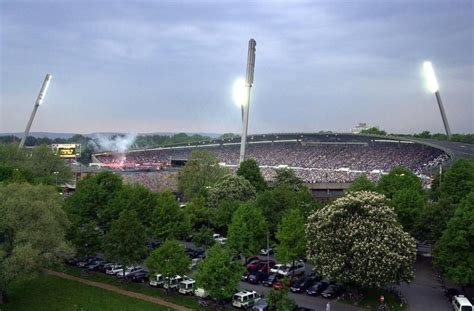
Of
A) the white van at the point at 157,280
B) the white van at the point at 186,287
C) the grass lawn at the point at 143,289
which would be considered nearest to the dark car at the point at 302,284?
the grass lawn at the point at 143,289

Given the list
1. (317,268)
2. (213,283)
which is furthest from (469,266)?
(213,283)

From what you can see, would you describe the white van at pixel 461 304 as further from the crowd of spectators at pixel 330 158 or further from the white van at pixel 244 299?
the crowd of spectators at pixel 330 158

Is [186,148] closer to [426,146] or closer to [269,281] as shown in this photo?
[426,146]

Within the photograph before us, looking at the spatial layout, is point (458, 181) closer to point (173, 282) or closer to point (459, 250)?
point (459, 250)

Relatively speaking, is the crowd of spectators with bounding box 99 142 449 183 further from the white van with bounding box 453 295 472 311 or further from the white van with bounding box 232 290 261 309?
the white van with bounding box 232 290 261 309

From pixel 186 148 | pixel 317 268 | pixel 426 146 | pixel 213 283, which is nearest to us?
pixel 213 283

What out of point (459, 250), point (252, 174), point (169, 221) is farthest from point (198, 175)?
point (459, 250)
